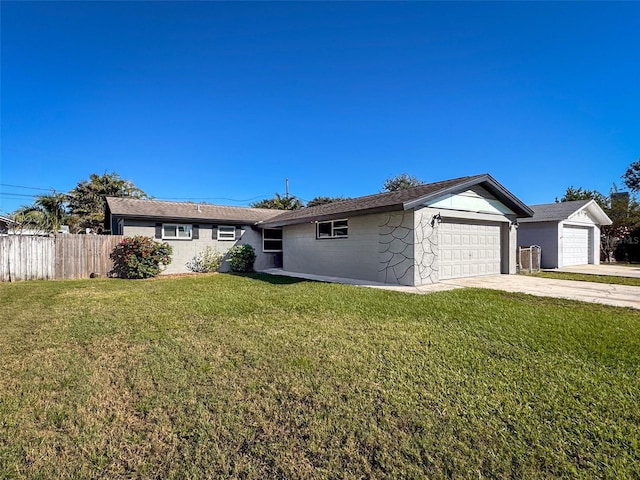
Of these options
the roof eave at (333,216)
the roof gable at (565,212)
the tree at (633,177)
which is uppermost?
the tree at (633,177)

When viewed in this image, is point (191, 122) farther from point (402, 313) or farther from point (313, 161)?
point (402, 313)

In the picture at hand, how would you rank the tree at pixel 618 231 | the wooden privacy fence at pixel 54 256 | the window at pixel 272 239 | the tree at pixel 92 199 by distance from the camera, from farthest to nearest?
the tree at pixel 92 199 → the tree at pixel 618 231 → the window at pixel 272 239 → the wooden privacy fence at pixel 54 256

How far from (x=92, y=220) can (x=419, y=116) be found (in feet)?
87.0

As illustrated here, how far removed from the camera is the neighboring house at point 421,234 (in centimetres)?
995

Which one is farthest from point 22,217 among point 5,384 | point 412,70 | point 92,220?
point 412,70

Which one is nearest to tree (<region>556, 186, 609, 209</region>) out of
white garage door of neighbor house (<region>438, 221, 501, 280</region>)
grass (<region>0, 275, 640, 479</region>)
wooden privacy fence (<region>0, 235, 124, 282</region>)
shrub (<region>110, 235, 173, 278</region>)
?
white garage door of neighbor house (<region>438, 221, 501, 280</region>)

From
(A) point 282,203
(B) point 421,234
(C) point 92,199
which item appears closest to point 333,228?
(B) point 421,234

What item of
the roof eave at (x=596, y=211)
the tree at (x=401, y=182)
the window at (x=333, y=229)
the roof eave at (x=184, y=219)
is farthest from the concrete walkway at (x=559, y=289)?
the tree at (x=401, y=182)

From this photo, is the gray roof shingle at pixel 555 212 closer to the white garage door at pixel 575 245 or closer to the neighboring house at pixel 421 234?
the white garage door at pixel 575 245

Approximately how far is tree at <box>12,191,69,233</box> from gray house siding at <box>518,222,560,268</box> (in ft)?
87.1

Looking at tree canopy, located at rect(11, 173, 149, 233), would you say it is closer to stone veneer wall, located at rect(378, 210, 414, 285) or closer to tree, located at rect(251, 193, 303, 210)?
tree, located at rect(251, 193, 303, 210)

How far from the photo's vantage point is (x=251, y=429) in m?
2.47

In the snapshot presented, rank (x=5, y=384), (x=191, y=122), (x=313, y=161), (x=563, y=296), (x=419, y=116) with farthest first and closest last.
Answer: (x=313, y=161)
(x=191, y=122)
(x=419, y=116)
(x=563, y=296)
(x=5, y=384)

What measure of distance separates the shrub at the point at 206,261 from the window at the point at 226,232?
0.83 meters
